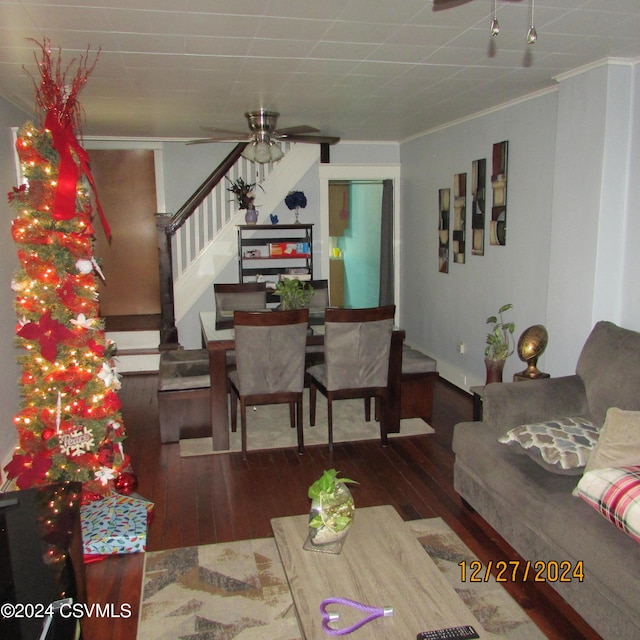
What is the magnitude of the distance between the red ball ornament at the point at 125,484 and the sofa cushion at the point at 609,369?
2510mm

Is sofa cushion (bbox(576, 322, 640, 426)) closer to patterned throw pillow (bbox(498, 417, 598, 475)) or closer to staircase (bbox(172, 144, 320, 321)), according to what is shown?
patterned throw pillow (bbox(498, 417, 598, 475))

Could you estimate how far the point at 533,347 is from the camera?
369 cm

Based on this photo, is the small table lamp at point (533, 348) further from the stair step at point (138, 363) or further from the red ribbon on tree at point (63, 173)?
the stair step at point (138, 363)

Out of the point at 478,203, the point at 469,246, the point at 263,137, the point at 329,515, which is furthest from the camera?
the point at 469,246

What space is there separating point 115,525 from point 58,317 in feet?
3.58

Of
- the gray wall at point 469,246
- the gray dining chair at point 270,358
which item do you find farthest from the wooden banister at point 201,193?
the gray dining chair at point 270,358

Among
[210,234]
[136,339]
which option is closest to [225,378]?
[136,339]

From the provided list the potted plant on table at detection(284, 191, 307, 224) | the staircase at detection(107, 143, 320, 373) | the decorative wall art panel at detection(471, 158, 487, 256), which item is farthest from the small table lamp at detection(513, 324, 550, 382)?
the staircase at detection(107, 143, 320, 373)

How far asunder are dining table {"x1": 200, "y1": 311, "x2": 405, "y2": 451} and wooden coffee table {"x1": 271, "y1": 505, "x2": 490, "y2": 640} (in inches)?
69.1

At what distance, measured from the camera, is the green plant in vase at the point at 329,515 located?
2209 mm

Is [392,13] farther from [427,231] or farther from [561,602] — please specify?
[427,231]

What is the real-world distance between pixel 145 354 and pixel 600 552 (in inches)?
199

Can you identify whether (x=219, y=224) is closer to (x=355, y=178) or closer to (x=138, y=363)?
(x=355, y=178)

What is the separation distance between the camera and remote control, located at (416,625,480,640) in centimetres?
175
